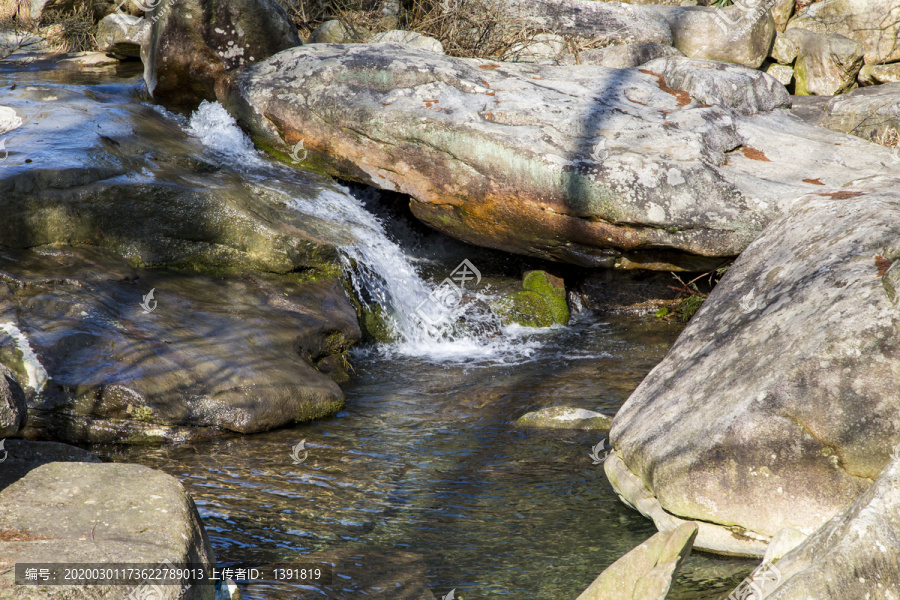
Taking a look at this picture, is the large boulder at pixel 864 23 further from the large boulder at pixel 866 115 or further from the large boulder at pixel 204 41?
the large boulder at pixel 204 41

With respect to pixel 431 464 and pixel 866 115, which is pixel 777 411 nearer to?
pixel 431 464

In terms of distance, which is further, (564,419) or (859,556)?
(564,419)

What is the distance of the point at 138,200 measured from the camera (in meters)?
5.98

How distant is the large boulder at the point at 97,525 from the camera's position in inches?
91.4

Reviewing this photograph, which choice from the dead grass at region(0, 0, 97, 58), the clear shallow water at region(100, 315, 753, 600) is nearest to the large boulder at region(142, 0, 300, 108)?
the clear shallow water at region(100, 315, 753, 600)

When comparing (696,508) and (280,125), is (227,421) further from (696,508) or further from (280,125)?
(280,125)

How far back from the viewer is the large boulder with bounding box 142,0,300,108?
26.5 feet

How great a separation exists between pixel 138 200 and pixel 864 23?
11910mm

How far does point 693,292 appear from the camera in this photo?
Answer: 7.57 metres

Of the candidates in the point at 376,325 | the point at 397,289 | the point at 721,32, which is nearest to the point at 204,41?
the point at 397,289

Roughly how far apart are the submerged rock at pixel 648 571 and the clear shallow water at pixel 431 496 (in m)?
0.36

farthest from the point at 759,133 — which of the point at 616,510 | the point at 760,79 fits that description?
the point at 616,510

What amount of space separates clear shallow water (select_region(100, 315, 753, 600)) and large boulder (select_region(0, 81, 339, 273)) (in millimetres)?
1590

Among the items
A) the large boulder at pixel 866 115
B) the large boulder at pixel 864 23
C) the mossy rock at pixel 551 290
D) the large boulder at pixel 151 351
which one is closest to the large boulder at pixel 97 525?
the large boulder at pixel 151 351
